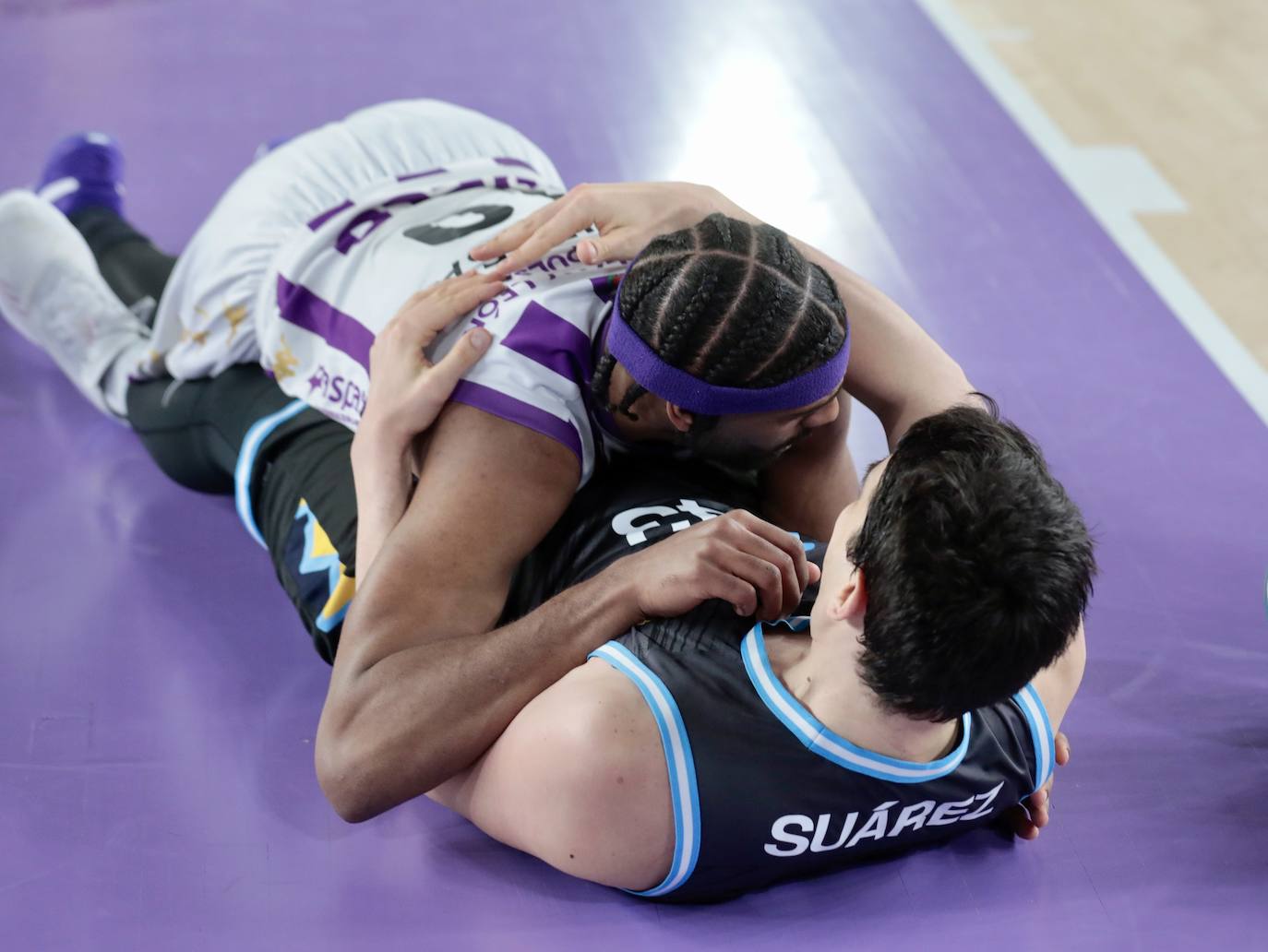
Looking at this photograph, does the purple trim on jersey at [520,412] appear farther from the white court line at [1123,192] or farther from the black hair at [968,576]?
the white court line at [1123,192]

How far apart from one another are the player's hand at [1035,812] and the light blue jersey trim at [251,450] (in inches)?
53.3

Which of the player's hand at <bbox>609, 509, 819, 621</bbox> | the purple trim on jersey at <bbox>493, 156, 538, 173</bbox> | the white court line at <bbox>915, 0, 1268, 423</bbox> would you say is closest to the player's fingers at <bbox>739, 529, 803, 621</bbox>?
the player's hand at <bbox>609, 509, 819, 621</bbox>

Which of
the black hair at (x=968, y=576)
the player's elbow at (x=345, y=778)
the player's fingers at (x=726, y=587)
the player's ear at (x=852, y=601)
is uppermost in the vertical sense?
the black hair at (x=968, y=576)

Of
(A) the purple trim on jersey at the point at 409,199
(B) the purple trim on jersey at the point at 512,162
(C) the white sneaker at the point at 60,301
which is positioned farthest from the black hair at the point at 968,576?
(C) the white sneaker at the point at 60,301

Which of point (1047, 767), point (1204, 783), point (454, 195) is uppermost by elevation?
point (454, 195)

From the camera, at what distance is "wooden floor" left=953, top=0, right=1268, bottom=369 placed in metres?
3.67

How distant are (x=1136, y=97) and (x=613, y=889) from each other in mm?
3424

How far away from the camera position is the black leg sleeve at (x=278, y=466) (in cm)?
226

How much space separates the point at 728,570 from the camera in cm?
177

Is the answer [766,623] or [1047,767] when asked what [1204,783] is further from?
[766,623]

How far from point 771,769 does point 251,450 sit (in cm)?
119

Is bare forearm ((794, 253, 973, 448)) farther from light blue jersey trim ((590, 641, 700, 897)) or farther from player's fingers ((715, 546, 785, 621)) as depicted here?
light blue jersey trim ((590, 641, 700, 897))

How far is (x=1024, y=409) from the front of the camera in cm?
301

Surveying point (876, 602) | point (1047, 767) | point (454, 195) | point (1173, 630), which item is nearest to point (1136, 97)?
point (1173, 630)
